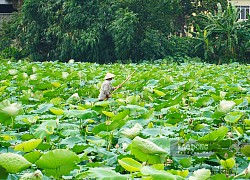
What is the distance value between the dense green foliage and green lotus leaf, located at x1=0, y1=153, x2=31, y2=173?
15136 millimetres

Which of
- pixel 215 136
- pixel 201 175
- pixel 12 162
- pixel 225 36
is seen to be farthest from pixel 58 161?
pixel 225 36

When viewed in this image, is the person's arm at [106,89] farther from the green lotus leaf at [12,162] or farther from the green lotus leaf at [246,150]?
the green lotus leaf at [12,162]

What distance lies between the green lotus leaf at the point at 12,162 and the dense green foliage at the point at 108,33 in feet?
49.7

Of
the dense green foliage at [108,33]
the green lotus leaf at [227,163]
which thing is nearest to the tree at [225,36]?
the dense green foliage at [108,33]

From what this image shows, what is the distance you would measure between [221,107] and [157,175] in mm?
1493

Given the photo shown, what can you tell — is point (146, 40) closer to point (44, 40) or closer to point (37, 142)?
point (44, 40)

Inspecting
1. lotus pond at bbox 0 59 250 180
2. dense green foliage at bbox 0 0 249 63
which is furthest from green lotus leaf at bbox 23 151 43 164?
dense green foliage at bbox 0 0 249 63

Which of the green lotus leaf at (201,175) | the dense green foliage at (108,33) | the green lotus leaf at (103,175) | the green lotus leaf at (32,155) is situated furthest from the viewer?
the dense green foliage at (108,33)

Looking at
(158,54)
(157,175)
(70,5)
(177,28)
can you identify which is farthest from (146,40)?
(157,175)

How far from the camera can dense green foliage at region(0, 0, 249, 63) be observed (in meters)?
17.3

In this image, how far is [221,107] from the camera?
304cm

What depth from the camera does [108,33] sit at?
17.8 meters

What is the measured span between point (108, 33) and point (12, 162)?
16.1 m

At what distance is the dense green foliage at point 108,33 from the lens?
17312 millimetres
